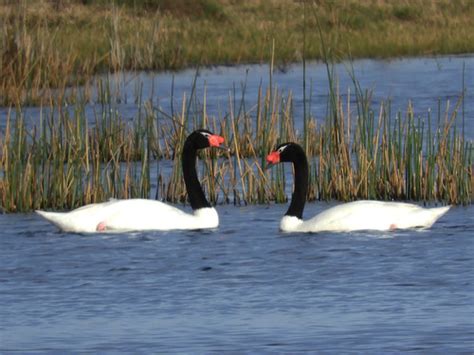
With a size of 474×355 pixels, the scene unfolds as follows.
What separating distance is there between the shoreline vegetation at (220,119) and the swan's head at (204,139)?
29.0 inches

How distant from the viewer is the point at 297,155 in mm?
14195

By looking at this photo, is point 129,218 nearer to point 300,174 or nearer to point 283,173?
point 300,174

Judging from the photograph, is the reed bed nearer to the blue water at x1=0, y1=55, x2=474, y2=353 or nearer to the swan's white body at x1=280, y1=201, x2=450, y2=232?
the blue water at x1=0, y1=55, x2=474, y2=353

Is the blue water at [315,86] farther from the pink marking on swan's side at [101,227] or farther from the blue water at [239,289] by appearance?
the pink marking on swan's side at [101,227]

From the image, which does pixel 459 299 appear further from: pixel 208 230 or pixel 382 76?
pixel 382 76

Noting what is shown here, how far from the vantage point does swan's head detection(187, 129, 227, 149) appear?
14.5m

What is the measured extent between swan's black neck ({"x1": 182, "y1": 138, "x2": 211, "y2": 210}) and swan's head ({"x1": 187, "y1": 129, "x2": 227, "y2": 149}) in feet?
0.11

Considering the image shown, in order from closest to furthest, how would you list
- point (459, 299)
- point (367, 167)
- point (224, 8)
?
point (459, 299) < point (367, 167) < point (224, 8)

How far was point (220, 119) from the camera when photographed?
1781 cm

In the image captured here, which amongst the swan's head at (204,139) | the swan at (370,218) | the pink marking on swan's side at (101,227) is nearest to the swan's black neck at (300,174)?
the swan at (370,218)

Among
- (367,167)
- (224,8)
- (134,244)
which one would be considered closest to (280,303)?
(134,244)

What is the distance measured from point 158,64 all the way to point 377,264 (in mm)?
22946

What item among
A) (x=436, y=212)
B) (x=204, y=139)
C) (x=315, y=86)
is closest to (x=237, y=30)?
(x=315, y=86)

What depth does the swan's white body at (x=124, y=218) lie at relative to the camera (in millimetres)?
13625
